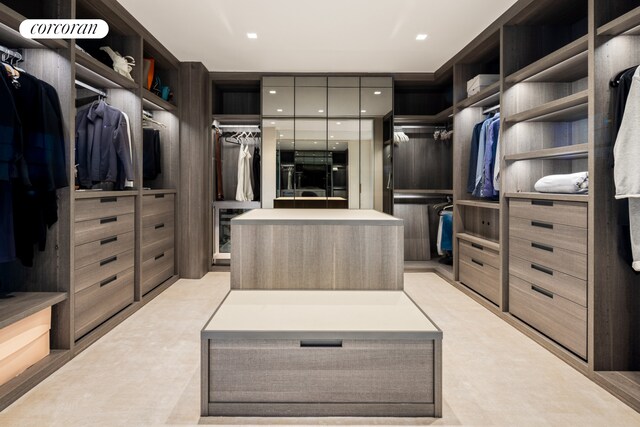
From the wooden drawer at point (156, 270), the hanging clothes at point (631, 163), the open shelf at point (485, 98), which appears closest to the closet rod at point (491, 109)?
the open shelf at point (485, 98)

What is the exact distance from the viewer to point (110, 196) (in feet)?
10.0

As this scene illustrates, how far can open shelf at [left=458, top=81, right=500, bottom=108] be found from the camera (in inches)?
144

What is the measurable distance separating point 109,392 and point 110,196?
158cm

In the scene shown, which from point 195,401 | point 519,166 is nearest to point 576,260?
point 519,166

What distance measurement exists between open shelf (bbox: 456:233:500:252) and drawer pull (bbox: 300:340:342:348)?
2411mm

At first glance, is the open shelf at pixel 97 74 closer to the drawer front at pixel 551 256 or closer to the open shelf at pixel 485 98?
the open shelf at pixel 485 98

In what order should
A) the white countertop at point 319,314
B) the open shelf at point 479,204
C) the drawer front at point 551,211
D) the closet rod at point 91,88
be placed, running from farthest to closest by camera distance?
the open shelf at point 479,204, the closet rod at point 91,88, the drawer front at point 551,211, the white countertop at point 319,314

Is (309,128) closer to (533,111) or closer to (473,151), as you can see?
(473,151)

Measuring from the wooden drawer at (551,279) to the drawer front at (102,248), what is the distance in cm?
324

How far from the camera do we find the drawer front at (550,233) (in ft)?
7.85

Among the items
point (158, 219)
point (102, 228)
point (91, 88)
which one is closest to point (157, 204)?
point (158, 219)

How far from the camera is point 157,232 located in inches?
A: 162

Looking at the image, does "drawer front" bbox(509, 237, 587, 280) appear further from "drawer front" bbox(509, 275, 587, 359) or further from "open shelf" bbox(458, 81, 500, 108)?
"open shelf" bbox(458, 81, 500, 108)

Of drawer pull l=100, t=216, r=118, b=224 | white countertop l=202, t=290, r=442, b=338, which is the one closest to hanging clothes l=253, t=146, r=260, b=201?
drawer pull l=100, t=216, r=118, b=224
